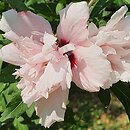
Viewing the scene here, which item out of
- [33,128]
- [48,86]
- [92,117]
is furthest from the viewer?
[92,117]

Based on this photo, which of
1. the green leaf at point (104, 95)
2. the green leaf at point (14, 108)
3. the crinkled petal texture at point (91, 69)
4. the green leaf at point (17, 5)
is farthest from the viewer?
the green leaf at point (104, 95)

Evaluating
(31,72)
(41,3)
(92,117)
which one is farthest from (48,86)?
(92,117)

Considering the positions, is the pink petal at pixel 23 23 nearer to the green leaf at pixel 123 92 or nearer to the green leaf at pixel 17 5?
the green leaf at pixel 17 5

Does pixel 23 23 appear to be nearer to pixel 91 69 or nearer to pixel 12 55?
pixel 12 55

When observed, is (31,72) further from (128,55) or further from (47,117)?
(128,55)

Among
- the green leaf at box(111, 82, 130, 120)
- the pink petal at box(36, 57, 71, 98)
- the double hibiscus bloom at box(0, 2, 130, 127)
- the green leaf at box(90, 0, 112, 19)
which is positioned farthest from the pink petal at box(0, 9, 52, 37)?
the green leaf at box(111, 82, 130, 120)

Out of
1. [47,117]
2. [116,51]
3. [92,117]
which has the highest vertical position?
[116,51]

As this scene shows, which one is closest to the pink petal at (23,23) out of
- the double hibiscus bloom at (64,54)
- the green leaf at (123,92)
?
the double hibiscus bloom at (64,54)

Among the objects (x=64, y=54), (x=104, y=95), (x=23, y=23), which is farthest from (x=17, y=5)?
(x=104, y=95)
